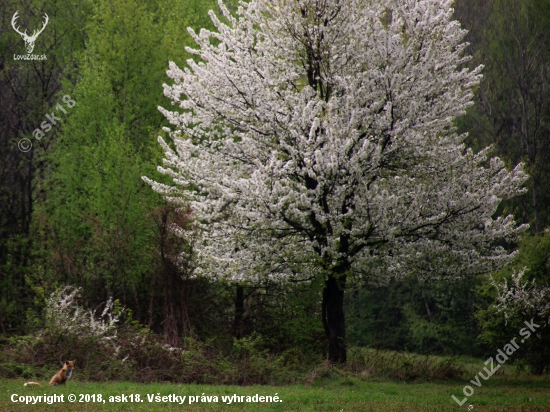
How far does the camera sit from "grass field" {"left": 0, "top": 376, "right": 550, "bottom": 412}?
10.2 m

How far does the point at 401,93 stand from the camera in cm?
1504

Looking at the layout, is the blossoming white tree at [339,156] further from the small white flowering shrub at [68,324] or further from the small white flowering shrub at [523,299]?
the small white flowering shrub at [68,324]

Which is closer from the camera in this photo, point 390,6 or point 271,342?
point 390,6

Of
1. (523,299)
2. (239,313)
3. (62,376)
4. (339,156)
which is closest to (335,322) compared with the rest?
(239,313)

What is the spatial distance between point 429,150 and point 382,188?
1478 millimetres

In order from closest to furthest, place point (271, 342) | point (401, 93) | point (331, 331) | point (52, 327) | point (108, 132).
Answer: point (52, 327)
point (401, 93)
point (331, 331)
point (271, 342)
point (108, 132)

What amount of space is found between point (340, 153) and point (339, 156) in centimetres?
11

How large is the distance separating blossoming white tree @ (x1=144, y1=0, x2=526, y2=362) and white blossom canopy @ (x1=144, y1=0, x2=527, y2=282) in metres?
0.04

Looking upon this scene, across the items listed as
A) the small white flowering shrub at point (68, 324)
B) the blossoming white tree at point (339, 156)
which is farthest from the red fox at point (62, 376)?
the blossoming white tree at point (339, 156)

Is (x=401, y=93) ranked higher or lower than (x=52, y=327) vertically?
higher

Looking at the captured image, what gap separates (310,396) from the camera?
446 inches

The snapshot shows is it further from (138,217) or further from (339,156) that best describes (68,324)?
(339,156)

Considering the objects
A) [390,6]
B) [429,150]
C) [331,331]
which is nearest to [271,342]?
[331,331]

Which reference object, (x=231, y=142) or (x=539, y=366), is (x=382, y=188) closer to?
(x=231, y=142)
